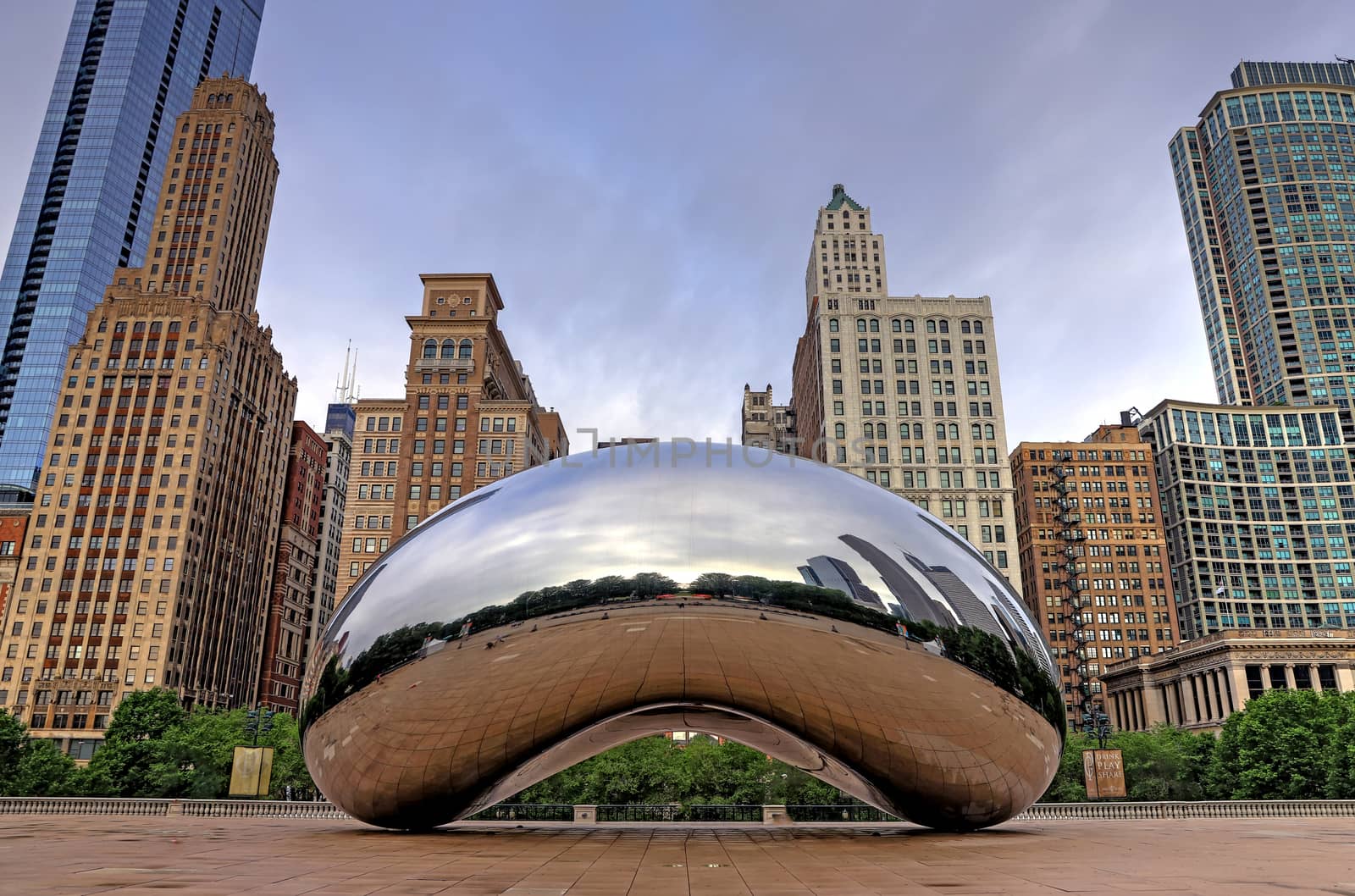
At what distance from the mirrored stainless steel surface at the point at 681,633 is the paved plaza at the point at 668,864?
124cm

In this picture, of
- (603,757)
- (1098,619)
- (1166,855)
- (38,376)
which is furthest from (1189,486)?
(38,376)

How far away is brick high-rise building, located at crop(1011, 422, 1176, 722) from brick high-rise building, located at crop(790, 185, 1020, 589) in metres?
39.0

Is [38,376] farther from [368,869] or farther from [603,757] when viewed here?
[368,869]

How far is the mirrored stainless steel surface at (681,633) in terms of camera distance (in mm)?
10109

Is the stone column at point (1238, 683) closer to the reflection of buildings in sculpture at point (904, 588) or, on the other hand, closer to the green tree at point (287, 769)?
the green tree at point (287, 769)

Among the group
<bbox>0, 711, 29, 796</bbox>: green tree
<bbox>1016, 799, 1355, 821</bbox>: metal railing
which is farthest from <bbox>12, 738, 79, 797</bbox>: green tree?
<bbox>1016, 799, 1355, 821</bbox>: metal railing

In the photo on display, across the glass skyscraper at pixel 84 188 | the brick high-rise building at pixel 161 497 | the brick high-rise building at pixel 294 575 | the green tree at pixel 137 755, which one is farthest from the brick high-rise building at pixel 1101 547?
the glass skyscraper at pixel 84 188

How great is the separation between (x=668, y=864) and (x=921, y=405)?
9304 centimetres

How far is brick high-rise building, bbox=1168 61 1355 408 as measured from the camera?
579 ft

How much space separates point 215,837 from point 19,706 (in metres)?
102

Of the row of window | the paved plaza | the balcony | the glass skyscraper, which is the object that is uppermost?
the glass skyscraper

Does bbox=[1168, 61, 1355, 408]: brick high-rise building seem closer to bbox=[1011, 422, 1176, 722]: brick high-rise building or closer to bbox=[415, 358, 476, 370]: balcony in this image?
bbox=[1011, 422, 1176, 722]: brick high-rise building

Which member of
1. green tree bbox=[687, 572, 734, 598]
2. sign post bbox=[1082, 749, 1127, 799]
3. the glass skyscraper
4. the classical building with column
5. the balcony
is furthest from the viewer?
the glass skyscraper

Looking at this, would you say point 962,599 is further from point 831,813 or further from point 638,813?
point 831,813
